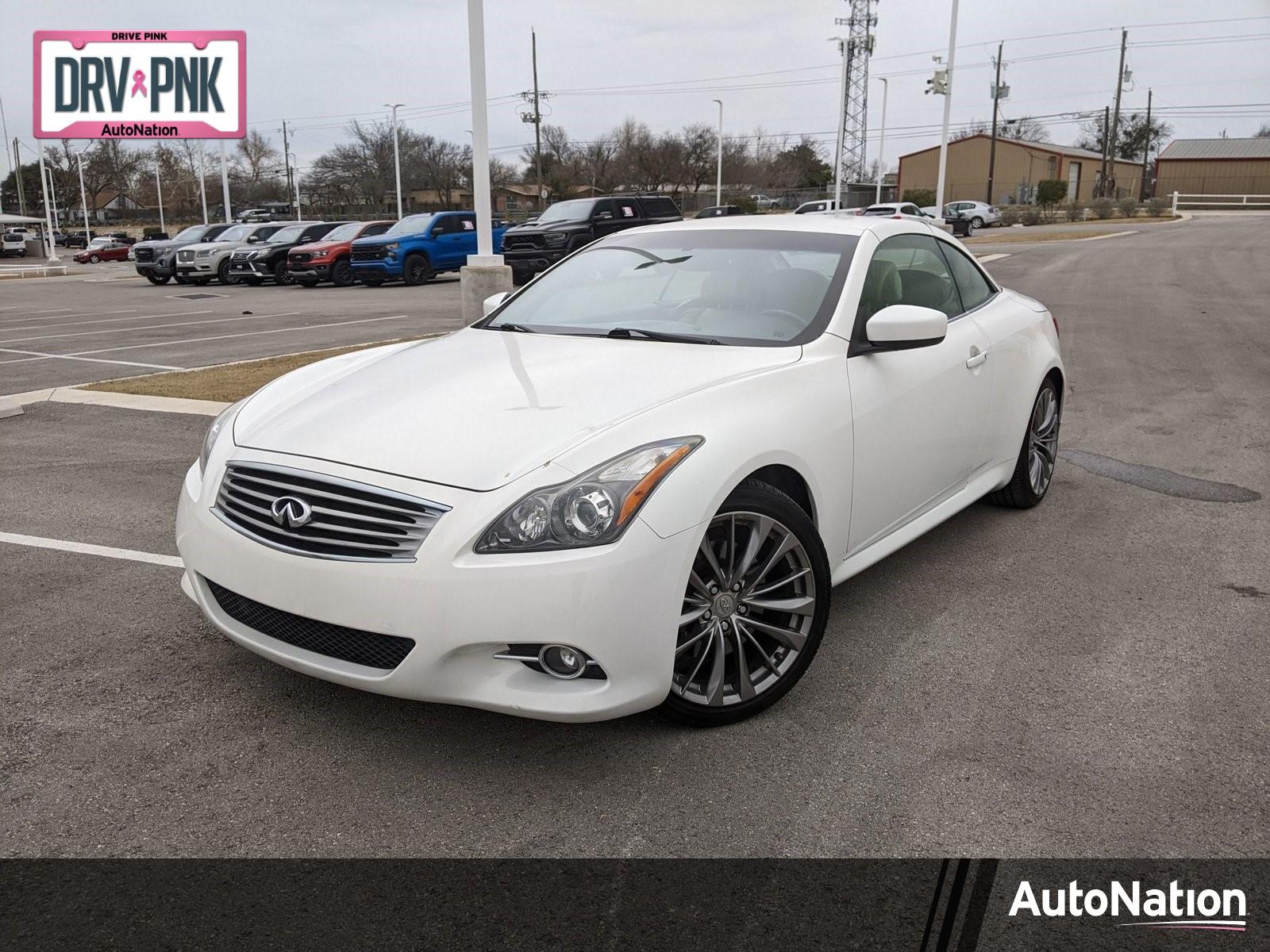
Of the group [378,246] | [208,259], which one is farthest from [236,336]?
[208,259]

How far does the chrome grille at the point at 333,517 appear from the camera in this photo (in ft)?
9.71

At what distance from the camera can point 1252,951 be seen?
2404 millimetres

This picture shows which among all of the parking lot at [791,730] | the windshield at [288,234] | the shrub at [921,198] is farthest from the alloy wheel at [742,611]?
the shrub at [921,198]

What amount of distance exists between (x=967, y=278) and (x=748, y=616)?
2731 mm

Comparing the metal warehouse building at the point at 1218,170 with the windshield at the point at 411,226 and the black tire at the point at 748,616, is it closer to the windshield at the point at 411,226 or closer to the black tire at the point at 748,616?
the windshield at the point at 411,226

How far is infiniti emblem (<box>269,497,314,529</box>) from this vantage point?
309 centimetres

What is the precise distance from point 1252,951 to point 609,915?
144cm

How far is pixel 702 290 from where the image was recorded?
14.7 ft

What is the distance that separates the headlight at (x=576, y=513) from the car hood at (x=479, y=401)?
0.12 meters

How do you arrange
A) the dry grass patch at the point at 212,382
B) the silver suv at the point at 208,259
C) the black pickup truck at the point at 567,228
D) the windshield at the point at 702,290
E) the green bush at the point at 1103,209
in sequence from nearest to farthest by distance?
the windshield at the point at 702,290
the dry grass patch at the point at 212,382
the black pickup truck at the point at 567,228
the silver suv at the point at 208,259
the green bush at the point at 1103,209

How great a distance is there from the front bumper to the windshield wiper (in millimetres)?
1221

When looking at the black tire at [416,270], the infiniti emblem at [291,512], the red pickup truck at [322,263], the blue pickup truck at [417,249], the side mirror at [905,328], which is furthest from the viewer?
the red pickup truck at [322,263]

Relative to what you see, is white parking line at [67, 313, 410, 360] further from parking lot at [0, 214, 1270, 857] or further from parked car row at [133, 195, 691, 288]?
parking lot at [0, 214, 1270, 857]

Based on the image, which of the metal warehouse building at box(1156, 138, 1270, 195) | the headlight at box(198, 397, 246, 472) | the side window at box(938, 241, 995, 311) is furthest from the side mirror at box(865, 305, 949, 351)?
the metal warehouse building at box(1156, 138, 1270, 195)
